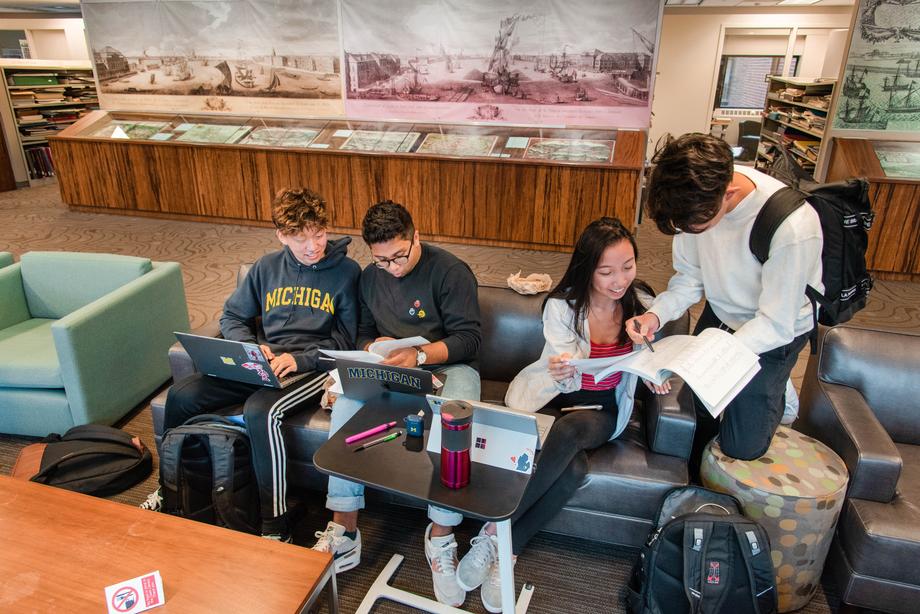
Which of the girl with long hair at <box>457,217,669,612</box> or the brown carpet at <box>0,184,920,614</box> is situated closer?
the girl with long hair at <box>457,217,669,612</box>

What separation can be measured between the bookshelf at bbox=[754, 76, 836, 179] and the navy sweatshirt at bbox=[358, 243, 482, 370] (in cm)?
431

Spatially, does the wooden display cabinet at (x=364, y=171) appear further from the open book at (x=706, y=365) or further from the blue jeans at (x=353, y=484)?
the open book at (x=706, y=365)

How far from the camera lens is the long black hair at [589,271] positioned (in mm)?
1875

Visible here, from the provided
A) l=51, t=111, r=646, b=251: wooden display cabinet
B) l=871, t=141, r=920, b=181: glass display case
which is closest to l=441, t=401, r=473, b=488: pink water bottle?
l=51, t=111, r=646, b=251: wooden display cabinet

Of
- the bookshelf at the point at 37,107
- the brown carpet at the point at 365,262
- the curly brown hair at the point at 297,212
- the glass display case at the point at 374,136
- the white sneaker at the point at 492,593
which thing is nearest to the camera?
the white sneaker at the point at 492,593

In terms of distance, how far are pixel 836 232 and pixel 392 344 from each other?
51.6 inches

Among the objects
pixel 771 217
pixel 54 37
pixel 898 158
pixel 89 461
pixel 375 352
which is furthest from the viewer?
pixel 54 37

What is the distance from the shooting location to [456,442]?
135 centimetres

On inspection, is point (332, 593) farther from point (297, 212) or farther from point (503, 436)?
point (297, 212)

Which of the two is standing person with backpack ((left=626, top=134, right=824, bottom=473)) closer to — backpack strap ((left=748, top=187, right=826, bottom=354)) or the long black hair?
backpack strap ((left=748, top=187, right=826, bottom=354))

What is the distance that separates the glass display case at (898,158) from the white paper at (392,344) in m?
4.48

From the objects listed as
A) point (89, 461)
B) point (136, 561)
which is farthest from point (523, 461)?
point (89, 461)

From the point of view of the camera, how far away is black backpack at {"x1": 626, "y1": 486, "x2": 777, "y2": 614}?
1.60 meters

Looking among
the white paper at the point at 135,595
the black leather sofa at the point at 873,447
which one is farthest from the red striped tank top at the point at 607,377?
the white paper at the point at 135,595
